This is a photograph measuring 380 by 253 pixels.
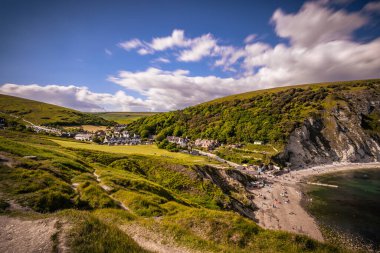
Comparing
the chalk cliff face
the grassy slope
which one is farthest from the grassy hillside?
the grassy slope

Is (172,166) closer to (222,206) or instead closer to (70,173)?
(222,206)

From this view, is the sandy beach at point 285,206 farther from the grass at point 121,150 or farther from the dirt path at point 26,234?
the dirt path at point 26,234

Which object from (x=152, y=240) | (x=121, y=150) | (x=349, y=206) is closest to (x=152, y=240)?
(x=152, y=240)

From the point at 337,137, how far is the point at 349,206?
97.0 meters

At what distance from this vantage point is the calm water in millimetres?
40125

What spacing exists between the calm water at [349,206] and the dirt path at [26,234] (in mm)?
49807

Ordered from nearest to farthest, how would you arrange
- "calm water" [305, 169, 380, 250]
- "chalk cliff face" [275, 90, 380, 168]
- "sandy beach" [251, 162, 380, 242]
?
"calm water" [305, 169, 380, 250], "sandy beach" [251, 162, 380, 242], "chalk cliff face" [275, 90, 380, 168]

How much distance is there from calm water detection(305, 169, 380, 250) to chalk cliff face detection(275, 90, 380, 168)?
103 feet

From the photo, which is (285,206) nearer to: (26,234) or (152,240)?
(152,240)

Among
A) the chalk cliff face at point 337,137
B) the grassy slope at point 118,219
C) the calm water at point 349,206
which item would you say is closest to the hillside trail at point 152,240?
the grassy slope at point 118,219

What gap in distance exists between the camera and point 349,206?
177 feet

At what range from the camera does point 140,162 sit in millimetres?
55438

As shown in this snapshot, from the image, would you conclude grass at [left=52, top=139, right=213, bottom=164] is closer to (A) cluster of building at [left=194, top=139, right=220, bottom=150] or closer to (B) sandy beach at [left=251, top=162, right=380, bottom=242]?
(B) sandy beach at [left=251, top=162, right=380, bottom=242]

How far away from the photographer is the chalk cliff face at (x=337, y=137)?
386 feet
